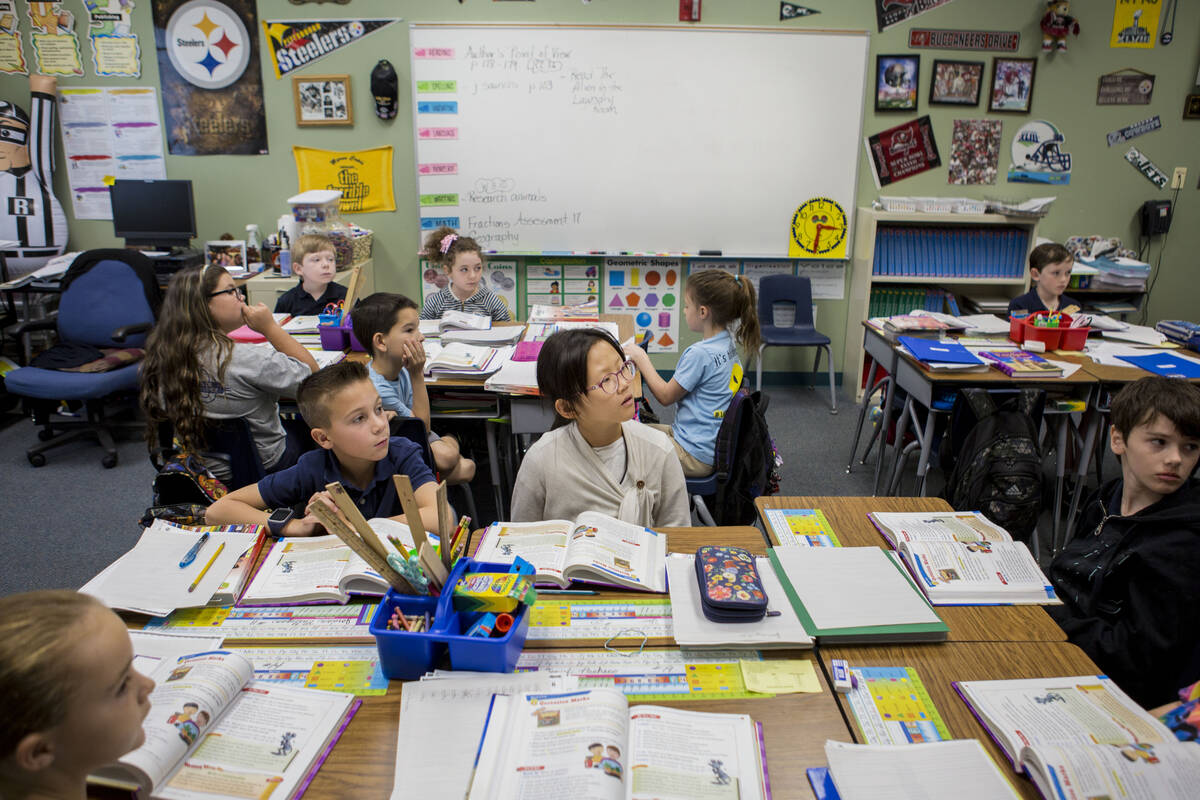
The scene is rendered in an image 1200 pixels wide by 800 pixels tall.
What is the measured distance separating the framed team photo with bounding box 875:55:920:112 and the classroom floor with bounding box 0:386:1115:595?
6.14 feet

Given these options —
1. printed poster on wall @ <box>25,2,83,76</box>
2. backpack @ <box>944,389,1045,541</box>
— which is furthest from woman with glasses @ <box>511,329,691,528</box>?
printed poster on wall @ <box>25,2,83,76</box>

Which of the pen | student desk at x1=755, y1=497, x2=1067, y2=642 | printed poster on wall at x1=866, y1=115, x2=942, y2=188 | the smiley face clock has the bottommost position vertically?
student desk at x1=755, y1=497, x2=1067, y2=642

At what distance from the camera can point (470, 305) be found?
3.59 m

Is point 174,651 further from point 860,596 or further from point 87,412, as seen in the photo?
point 87,412

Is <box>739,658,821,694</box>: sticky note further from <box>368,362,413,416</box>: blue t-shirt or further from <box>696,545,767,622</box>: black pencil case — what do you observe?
<box>368,362,413,416</box>: blue t-shirt

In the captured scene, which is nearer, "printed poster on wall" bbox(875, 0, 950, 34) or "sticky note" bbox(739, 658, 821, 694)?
"sticky note" bbox(739, 658, 821, 694)

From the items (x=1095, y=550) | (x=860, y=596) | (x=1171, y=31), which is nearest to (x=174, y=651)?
(x=860, y=596)

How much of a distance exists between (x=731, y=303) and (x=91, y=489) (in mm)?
3009

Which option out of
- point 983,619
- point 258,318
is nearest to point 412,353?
point 258,318

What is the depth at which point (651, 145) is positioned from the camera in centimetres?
450

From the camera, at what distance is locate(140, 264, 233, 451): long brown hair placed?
211 cm

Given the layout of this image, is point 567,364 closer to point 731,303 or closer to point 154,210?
point 731,303

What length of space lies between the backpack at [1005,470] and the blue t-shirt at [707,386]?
0.82 m

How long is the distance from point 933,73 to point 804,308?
1573 mm
